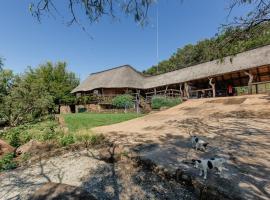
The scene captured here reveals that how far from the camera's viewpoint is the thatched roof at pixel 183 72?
19.5 metres

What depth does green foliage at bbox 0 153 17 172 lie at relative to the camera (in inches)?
278

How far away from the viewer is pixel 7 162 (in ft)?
24.7

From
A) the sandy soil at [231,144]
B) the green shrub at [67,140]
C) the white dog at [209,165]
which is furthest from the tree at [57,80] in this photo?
the white dog at [209,165]

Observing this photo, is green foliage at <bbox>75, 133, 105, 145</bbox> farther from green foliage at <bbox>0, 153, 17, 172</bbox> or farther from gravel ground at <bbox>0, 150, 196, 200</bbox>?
green foliage at <bbox>0, 153, 17, 172</bbox>

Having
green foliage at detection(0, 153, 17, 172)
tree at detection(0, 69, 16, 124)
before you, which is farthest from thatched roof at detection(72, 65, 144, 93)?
green foliage at detection(0, 153, 17, 172)

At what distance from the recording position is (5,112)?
1917cm

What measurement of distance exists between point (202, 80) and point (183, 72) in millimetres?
2396

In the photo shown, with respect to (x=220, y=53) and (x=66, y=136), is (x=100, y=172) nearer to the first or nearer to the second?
(x=66, y=136)

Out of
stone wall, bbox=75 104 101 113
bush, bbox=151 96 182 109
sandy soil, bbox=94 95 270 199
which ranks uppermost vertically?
bush, bbox=151 96 182 109

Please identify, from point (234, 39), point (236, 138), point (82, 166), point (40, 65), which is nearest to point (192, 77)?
point (236, 138)

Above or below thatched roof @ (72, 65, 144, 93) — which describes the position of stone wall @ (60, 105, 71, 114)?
below

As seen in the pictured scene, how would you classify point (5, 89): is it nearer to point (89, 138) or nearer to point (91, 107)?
point (91, 107)

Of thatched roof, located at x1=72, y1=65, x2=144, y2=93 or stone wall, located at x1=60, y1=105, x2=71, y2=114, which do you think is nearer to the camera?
thatched roof, located at x1=72, y1=65, x2=144, y2=93

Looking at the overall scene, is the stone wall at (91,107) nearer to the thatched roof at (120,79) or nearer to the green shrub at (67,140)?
the thatched roof at (120,79)
